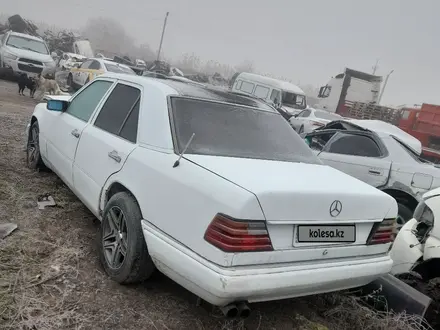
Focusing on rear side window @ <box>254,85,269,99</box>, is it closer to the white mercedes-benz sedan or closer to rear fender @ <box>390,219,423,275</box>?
the white mercedes-benz sedan

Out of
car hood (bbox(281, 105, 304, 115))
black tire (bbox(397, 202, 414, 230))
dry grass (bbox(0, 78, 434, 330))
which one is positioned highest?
car hood (bbox(281, 105, 304, 115))

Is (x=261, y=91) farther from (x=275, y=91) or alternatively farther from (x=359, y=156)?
(x=359, y=156)

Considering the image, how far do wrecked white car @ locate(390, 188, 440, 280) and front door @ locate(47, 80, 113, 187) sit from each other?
312 cm

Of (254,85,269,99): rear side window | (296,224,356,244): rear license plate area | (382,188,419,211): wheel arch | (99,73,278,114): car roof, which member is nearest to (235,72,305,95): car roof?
(254,85,269,99): rear side window

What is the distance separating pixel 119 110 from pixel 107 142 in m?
0.34

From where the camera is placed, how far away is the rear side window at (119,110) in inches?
137

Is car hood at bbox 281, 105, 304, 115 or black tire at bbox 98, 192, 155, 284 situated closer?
black tire at bbox 98, 192, 155, 284

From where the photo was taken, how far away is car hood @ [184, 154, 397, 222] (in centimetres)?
237

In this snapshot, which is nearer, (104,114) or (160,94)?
(160,94)

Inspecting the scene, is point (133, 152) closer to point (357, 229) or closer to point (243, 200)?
point (243, 200)

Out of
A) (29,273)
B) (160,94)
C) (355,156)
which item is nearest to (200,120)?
(160,94)

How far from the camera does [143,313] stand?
9.09 feet

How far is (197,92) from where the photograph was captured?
3570 mm

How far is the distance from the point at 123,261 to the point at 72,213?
1512mm
